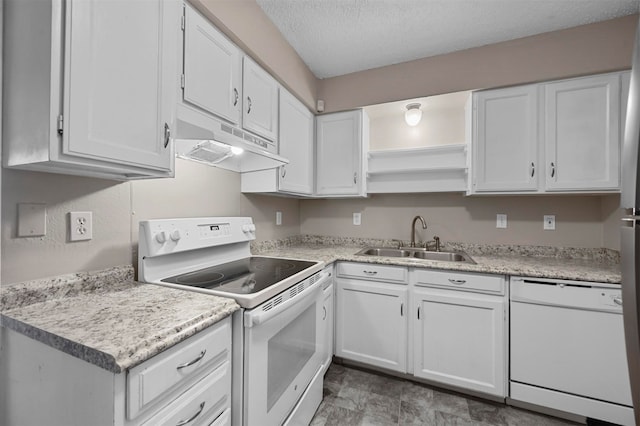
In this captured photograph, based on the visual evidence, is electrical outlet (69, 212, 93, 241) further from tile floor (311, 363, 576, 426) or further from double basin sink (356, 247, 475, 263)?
double basin sink (356, 247, 475, 263)

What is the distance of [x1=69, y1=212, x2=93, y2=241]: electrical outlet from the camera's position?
1033 millimetres

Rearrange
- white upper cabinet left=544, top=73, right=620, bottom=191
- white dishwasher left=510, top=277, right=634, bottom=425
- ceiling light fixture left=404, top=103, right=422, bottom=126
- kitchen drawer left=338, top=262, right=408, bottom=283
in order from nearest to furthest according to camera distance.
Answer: white dishwasher left=510, top=277, right=634, bottom=425, white upper cabinet left=544, top=73, right=620, bottom=191, kitchen drawer left=338, top=262, right=408, bottom=283, ceiling light fixture left=404, top=103, right=422, bottom=126

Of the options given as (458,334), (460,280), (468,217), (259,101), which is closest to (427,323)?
(458,334)

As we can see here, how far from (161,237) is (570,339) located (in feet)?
7.63

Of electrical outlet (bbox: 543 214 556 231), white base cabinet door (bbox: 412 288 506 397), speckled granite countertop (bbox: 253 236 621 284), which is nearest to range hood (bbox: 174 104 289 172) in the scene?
speckled granite countertop (bbox: 253 236 621 284)

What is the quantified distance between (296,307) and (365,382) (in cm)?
107

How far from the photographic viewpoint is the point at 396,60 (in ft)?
7.43

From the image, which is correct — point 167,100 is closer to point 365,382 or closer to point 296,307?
point 296,307

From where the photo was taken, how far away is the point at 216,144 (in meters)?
1.34

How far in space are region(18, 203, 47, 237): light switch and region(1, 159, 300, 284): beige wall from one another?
13mm

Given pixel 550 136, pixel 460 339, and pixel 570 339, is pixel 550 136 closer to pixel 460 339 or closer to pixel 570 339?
pixel 570 339

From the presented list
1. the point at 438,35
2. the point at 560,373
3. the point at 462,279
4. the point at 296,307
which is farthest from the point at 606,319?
the point at 438,35

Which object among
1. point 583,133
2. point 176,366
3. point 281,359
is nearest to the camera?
point 176,366

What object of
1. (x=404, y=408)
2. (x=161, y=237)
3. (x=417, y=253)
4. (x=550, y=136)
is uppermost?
(x=550, y=136)
